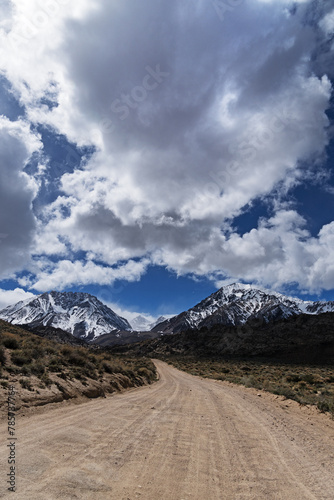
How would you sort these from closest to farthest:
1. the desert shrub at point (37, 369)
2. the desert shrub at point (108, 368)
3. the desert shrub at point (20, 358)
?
the desert shrub at point (37, 369) → the desert shrub at point (20, 358) → the desert shrub at point (108, 368)

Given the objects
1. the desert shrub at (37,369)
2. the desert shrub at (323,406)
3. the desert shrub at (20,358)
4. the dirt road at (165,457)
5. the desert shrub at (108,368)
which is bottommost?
the desert shrub at (323,406)

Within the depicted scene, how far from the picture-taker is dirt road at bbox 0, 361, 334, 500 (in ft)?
15.2

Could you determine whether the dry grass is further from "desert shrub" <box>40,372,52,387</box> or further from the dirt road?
the dirt road

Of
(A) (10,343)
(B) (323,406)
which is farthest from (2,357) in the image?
(B) (323,406)

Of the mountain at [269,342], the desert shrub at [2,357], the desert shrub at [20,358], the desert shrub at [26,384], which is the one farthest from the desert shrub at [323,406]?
the mountain at [269,342]

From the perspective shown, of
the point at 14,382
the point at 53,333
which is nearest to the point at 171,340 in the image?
the point at 53,333

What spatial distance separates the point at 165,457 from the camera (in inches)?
243

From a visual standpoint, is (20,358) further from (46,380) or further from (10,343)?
(10,343)

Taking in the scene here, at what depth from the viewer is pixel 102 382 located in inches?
658

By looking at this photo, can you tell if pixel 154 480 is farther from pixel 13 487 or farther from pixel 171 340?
pixel 171 340

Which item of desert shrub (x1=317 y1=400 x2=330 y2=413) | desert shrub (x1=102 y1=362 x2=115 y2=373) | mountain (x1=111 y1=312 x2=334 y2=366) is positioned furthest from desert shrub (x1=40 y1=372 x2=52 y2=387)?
mountain (x1=111 y1=312 x2=334 y2=366)

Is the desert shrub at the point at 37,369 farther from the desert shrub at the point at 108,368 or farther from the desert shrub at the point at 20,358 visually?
the desert shrub at the point at 108,368

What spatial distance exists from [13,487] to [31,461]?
1134 mm

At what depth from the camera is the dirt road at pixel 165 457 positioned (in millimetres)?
4625
